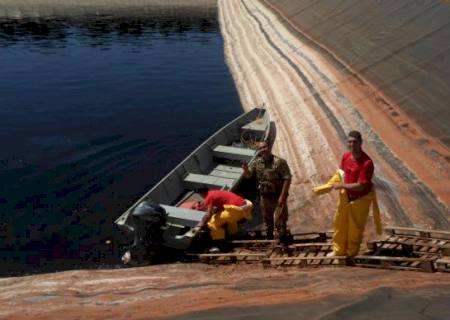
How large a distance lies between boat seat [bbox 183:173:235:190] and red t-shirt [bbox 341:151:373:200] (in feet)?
21.9

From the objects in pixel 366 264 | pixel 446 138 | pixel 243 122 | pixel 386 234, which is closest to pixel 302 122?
pixel 243 122

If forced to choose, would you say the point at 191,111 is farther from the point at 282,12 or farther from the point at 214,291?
the point at 282,12

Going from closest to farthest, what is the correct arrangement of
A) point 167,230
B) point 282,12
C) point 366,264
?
1. point 366,264
2. point 167,230
3. point 282,12

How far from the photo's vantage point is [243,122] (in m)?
22.2

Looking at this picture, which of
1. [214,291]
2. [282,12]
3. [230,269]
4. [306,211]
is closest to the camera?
[214,291]

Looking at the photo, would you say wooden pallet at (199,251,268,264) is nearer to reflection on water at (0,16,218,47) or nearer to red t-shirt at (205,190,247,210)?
red t-shirt at (205,190,247,210)

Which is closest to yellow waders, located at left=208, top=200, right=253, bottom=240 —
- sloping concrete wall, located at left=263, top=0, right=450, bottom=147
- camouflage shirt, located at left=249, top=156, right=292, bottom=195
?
camouflage shirt, located at left=249, top=156, right=292, bottom=195

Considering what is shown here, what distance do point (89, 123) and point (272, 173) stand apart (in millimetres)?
17028

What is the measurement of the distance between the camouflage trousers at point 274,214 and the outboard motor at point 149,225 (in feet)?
8.59

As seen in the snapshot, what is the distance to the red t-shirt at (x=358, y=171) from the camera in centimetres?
939

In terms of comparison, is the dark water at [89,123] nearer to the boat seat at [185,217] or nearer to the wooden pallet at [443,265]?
the boat seat at [185,217]

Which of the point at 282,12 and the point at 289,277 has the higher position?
the point at 282,12

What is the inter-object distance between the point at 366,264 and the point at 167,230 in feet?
17.0

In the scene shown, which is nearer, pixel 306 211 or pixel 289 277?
pixel 289 277
